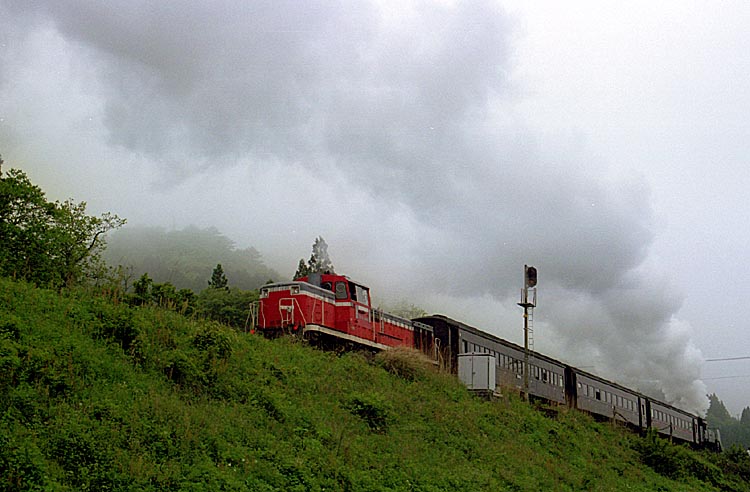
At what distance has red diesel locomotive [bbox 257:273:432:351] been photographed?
25031mm

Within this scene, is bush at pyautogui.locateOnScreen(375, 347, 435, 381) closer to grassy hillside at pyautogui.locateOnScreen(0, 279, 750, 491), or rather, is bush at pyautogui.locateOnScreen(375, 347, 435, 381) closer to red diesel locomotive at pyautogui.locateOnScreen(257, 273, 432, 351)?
grassy hillside at pyautogui.locateOnScreen(0, 279, 750, 491)

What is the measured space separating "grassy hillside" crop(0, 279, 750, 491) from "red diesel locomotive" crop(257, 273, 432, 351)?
73.9 inches

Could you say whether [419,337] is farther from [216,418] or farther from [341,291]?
[216,418]

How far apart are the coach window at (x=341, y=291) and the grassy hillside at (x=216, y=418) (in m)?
3.16

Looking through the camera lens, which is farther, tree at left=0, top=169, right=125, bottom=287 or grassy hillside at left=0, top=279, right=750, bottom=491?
tree at left=0, top=169, right=125, bottom=287

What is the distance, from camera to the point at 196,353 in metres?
16.9

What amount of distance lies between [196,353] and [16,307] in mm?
4004

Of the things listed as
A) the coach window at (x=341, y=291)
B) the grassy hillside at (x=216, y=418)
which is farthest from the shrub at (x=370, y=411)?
the coach window at (x=341, y=291)

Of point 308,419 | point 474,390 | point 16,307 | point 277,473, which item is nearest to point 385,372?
point 474,390

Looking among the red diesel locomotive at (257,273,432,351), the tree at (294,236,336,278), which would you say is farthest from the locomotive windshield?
the tree at (294,236,336,278)

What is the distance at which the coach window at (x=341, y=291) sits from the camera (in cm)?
2702

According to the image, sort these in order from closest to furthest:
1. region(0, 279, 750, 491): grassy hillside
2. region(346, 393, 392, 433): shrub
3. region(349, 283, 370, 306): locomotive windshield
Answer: region(0, 279, 750, 491): grassy hillside < region(346, 393, 392, 433): shrub < region(349, 283, 370, 306): locomotive windshield

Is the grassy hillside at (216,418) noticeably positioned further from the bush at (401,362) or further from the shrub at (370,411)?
the bush at (401,362)

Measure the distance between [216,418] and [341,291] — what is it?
12.9m
